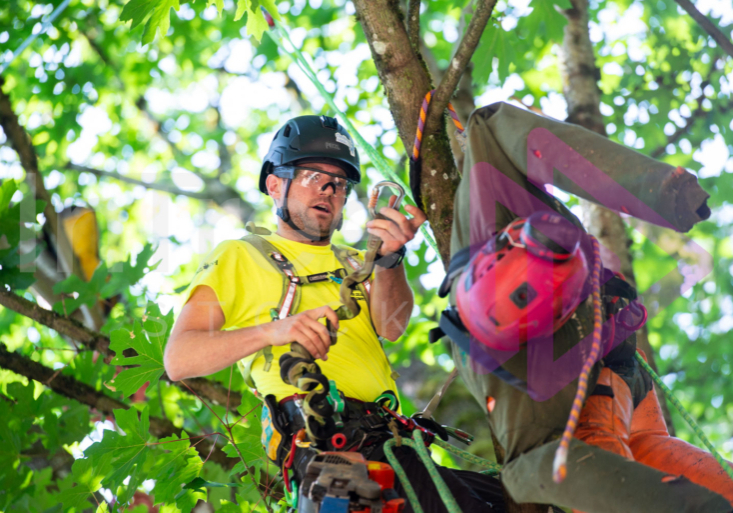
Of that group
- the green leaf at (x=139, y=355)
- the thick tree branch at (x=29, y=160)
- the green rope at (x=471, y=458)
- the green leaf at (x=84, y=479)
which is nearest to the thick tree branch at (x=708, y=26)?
the green rope at (x=471, y=458)

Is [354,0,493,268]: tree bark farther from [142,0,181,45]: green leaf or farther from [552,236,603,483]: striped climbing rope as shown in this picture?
[142,0,181,45]: green leaf

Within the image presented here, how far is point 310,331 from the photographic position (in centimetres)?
225

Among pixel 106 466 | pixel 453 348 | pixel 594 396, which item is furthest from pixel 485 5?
pixel 106 466

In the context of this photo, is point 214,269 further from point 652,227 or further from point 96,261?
point 96,261

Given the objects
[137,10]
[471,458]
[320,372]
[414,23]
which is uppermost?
[137,10]

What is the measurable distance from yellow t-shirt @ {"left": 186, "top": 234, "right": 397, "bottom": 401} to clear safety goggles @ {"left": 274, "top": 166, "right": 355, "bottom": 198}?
436 millimetres

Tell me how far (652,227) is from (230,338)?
1.55m

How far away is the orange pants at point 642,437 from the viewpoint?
1948mm

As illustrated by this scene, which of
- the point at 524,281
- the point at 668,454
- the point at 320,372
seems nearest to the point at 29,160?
the point at 320,372

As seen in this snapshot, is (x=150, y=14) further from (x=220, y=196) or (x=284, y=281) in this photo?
(x=220, y=196)

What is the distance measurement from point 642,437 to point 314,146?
2000 millimetres

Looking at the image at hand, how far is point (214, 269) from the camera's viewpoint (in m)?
2.73

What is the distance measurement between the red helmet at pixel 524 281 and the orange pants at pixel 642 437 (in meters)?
0.39

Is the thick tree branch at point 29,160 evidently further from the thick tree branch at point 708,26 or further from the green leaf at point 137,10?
the thick tree branch at point 708,26
